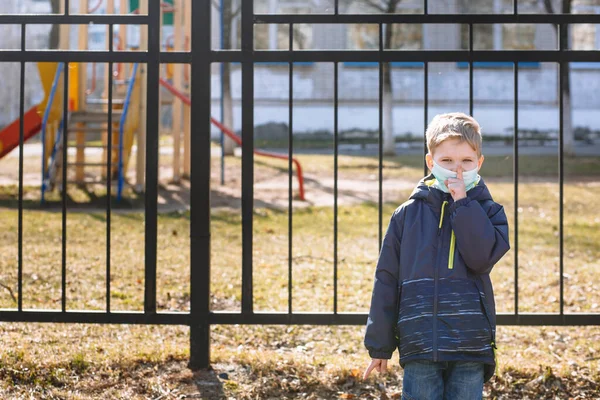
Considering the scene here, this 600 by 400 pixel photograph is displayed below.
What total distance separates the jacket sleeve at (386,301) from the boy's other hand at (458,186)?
19 cm

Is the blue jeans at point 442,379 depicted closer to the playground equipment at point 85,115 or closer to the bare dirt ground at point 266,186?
the bare dirt ground at point 266,186

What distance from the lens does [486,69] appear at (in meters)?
22.5

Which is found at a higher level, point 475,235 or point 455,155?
point 455,155

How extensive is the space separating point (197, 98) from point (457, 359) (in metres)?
1.76

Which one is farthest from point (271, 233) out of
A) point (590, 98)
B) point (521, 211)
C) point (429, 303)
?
point (590, 98)

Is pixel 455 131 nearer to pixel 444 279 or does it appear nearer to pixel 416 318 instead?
pixel 444 279

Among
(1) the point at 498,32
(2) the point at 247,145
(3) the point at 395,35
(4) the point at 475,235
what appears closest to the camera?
(4) the point at 475,235

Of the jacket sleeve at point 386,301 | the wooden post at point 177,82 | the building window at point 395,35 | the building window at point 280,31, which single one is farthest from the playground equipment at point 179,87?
the building window at point 395,35

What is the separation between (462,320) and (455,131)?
1.76 ft

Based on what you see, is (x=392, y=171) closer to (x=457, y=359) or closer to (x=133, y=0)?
(x=133, y=0)

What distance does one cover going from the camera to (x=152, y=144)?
11.7 ft

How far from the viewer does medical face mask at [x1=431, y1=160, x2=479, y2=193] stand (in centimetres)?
233

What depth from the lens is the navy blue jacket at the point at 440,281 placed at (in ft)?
7.47

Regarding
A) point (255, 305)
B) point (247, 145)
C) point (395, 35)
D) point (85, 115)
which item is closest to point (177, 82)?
point (85, 115)
